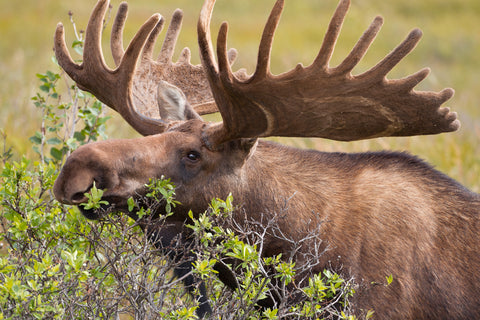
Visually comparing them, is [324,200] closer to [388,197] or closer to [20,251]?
[388,197]

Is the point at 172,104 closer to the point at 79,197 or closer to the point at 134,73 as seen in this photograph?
the point at 134,73

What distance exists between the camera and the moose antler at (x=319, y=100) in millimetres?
3324

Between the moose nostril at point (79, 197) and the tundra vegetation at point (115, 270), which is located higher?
the moose nostril at point (79, 197)

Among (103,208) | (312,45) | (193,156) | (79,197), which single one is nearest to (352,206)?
(193,156)

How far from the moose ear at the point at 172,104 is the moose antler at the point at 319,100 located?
1.60 ft

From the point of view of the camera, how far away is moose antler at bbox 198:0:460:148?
131 inches

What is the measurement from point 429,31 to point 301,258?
66.3 ft

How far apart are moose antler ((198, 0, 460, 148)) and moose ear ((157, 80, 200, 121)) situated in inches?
19.3

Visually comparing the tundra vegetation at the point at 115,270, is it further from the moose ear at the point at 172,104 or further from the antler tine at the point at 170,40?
the antler tine at the point at 170,40

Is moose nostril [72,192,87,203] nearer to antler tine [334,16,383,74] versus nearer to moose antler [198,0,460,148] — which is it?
moose antler [198,0,460,148]

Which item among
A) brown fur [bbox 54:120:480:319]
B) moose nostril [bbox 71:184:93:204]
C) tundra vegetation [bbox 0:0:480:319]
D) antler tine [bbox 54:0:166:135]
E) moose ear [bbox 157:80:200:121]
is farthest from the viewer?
moose ear [bbox 157:80:200:121]

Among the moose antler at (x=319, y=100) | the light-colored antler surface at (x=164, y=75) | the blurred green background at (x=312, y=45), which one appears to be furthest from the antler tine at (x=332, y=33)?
the blurred green background at (x=312, y=45)

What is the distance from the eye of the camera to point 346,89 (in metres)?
3.38

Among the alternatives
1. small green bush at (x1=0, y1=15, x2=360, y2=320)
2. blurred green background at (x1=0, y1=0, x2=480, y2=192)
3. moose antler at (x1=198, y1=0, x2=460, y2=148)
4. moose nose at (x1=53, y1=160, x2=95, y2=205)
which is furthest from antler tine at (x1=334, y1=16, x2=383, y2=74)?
blurred green background at (x1=0, y1=0, x2=480, y2=192)
